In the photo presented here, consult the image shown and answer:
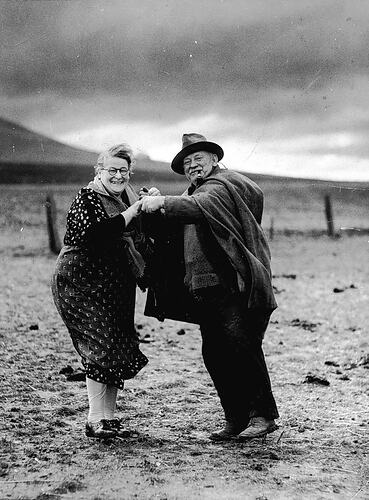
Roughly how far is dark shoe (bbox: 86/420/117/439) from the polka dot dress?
29 centimetres

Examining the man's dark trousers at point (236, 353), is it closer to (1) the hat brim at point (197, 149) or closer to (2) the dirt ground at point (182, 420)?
(2) the dirt ground at point (182, 420)

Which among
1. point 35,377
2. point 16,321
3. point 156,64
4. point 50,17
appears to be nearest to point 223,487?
point 35,377

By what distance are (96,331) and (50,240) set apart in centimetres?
1179

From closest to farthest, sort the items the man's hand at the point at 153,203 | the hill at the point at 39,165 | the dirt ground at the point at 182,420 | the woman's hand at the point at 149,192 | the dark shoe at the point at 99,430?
the dirt ground at the point at 182,420
the man's hand at the point at 153,203
the dark shoe at the point at 99,430
the woman's hand at the point at 149,192
the hill at the point at 39,165

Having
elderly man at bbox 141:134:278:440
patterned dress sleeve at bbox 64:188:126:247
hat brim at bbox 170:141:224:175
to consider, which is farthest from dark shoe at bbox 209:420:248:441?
hat brim at bbox 170:141:224:175

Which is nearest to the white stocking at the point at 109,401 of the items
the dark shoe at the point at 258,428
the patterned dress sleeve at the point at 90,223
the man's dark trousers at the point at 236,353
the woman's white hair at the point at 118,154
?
the man's dark trousers at the point at 236,353

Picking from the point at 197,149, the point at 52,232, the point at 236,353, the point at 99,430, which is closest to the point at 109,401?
the point at 99,430

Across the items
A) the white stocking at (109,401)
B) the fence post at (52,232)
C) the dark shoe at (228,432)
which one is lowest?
the dark shoe at (228,432)

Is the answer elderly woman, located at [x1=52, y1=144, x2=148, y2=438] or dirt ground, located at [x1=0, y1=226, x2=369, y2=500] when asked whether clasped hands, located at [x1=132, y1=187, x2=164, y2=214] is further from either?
dirt ground, located at [x1=0, y1=226, x2=369, y2=500]

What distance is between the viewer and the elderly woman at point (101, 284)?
14.4 ft

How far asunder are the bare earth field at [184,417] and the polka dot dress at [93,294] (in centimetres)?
51

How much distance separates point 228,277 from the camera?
175 inches

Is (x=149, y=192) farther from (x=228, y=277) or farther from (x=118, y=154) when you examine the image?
(x=228, y=277)

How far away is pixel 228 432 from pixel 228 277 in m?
1.05
